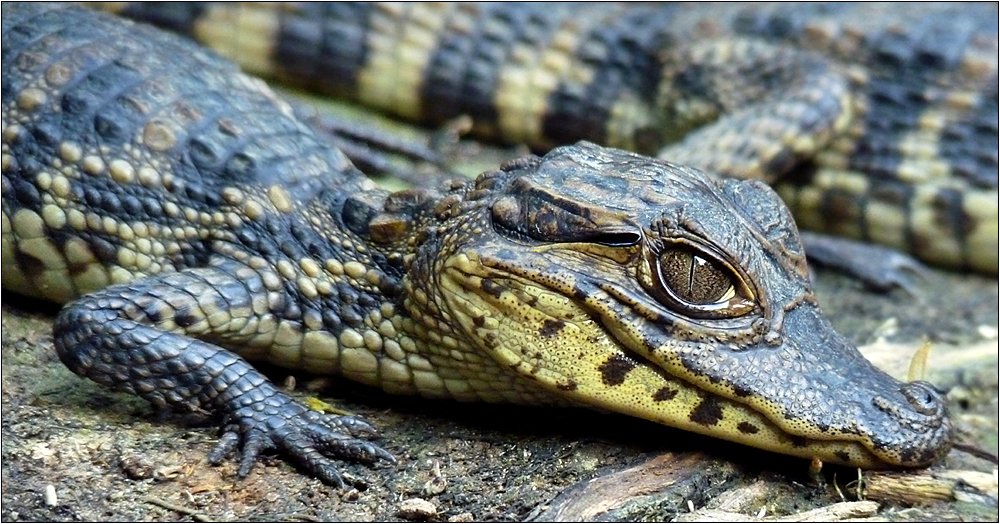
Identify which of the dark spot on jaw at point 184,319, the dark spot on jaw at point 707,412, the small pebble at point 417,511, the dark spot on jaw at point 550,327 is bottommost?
the small pebble at point 417,511

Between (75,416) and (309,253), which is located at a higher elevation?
(309,253)

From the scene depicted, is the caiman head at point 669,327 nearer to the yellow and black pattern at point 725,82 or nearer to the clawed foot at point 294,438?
the clawed foot at point 294,438

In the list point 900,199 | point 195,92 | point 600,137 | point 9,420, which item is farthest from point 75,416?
point 900,199

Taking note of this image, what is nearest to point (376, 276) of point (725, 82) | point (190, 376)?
point (190, 376)

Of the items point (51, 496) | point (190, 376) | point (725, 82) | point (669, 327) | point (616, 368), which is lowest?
point (51, 496)

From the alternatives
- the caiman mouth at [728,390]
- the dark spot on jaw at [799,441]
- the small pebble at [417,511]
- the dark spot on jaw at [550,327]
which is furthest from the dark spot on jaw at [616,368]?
the small pebble at [417,511]

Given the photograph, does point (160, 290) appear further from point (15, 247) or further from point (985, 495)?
point (985, 495)

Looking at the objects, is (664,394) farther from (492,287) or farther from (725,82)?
(725,82)

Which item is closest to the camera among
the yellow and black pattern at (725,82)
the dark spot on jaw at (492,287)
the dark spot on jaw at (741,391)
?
the dark spot on jaw at (741,391)
